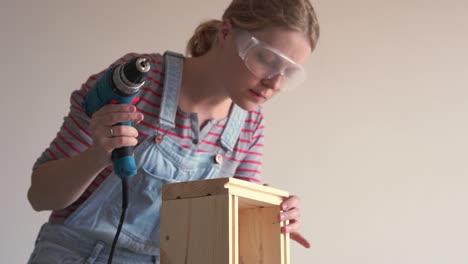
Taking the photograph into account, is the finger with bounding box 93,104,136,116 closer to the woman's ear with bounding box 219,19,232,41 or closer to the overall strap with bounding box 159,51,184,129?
Result: the overall strap with bounding box 159,51,184,129

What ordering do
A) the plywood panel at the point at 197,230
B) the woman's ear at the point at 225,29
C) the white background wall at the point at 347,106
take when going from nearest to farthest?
the plywood panel at the point at 197,230 < the woman's ear at the point at 225,29 < the white background wall at the point at 347,106

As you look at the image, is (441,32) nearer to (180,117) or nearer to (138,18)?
(138,18)

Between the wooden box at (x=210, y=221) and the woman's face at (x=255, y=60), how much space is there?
253mm

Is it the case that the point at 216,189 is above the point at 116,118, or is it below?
below

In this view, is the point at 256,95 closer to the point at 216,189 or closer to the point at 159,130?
the point at 159,130

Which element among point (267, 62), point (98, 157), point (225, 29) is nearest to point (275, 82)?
point (267, 62)

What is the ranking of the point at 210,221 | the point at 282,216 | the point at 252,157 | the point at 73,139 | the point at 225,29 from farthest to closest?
the point at 252,157, the point at 225,29, the point at 73,139, the point at 282,216, the point at 210,221

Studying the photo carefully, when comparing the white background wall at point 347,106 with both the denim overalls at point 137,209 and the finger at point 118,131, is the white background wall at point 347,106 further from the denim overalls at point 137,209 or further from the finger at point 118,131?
the finger at point 118,131

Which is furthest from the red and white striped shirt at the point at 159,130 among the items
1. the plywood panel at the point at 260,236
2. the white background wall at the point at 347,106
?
the white background wall at the point at 347,106

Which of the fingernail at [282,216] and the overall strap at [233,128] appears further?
the overall strap at [233,128]

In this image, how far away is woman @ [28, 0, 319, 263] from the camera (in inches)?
41.6

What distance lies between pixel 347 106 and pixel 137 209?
116 centimetres

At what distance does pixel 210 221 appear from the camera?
2.65 feet

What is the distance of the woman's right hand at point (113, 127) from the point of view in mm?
859
